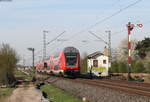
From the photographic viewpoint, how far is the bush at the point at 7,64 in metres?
53.0

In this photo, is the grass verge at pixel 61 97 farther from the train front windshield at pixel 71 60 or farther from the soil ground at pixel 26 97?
the train front windshield at pixel 71 60

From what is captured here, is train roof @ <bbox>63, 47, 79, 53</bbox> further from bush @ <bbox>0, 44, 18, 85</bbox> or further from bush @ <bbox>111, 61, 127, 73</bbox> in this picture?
bush @ <bbox>111, 61, 127, 73</bbox>

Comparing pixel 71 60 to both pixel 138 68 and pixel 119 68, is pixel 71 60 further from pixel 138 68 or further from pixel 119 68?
pixel 119 68

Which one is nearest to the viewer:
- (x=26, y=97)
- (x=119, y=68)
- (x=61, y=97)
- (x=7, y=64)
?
(x=61, y=97)

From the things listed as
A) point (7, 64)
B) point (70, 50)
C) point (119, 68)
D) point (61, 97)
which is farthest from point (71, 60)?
point (119, 68)

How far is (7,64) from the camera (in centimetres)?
5403

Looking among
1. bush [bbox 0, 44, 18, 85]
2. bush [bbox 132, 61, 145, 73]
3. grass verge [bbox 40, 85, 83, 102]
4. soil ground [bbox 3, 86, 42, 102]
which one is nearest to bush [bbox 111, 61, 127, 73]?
bush [bbox 132, 61, 145, 73]

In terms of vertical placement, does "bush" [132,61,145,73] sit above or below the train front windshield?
below

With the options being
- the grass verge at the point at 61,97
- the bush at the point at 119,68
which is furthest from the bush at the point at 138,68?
the grass verge at the point at 61,97

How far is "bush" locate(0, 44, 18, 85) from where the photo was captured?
174 ft

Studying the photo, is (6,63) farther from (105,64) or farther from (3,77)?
(105,64)

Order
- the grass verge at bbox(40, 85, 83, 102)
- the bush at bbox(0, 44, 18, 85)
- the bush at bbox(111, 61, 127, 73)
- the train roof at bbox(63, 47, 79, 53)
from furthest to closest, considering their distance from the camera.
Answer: the bush at bbox(111, 61, 127, 73) → the bush at bbox(0, 44, 18, 85) → the train roof at bbox(63, 47, 79, 53) → the grass verge at bbox(40, 85, 83, 102)

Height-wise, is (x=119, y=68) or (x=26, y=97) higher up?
(x=119, y=68)

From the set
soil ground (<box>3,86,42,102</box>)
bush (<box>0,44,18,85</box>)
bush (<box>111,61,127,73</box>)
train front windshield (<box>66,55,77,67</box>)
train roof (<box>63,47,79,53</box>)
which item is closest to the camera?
soil ground (<box>3,86,42,102</box>)
